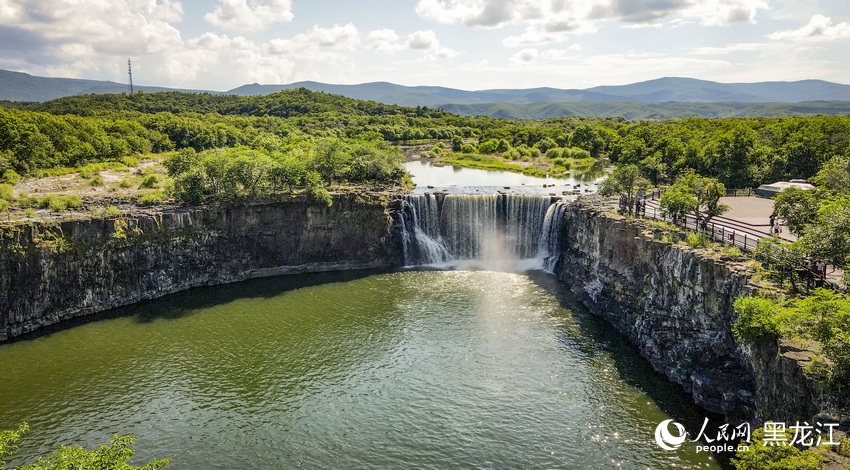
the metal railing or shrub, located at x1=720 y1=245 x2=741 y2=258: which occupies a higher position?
the metal railing

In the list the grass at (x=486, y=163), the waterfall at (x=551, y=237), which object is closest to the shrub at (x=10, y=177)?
the waterfall at (x=551, y=237)

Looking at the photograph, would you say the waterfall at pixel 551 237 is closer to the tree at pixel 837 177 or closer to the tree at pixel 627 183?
the tree at pixel 627 183

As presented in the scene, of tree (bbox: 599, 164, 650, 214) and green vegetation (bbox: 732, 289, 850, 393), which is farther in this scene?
tree (bbox: 599, 164, 650, 214)

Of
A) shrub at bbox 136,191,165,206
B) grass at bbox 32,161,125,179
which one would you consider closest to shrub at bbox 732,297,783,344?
shrub at bbox 136,191,165,206

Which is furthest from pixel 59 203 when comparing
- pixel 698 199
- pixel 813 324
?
pixel 813 324

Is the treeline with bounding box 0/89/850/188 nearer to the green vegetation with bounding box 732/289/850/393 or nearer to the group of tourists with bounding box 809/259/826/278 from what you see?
the group of tourists with bounding box 809/259/826/278

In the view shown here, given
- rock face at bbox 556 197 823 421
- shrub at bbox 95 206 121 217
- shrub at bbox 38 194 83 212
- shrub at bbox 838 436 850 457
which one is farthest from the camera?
shrub at bbox 38 194 83 212

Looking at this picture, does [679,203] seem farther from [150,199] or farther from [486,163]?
[486,163]
